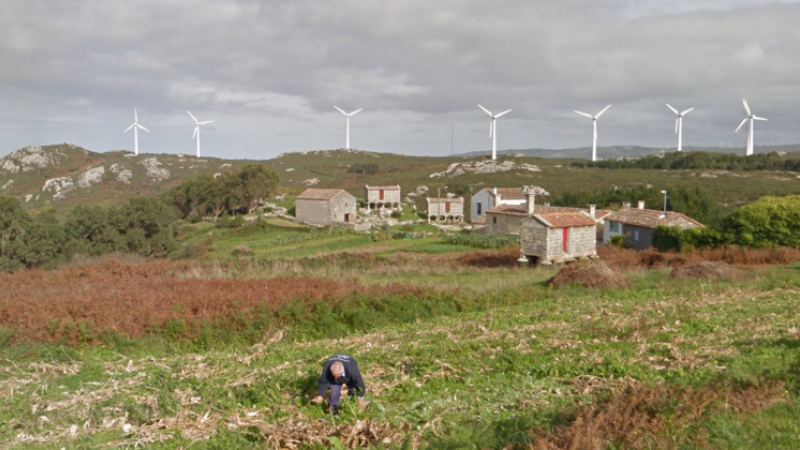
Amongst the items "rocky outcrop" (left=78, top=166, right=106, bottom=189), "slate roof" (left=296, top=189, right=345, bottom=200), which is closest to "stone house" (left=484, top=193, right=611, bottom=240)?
"slate roof" (left=296, top=189, right=345, bottom=200)

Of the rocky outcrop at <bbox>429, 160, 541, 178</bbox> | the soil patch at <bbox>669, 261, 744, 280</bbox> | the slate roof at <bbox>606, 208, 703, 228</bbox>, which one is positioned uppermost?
the rocky outcrop at <bbox>429, 160, 541, 178</bbox>

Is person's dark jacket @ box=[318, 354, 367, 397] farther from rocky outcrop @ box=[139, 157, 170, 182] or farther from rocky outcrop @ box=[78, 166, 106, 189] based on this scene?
rocky outcrop @ box=[139, 157, 170, 182]

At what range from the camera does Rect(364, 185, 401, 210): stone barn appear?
88438 millimetres

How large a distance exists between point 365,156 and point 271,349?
176080 millimetres

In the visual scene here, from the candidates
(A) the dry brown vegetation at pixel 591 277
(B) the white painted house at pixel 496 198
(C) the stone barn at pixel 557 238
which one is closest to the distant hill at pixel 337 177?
(B) the white painted house at pixel 496 198

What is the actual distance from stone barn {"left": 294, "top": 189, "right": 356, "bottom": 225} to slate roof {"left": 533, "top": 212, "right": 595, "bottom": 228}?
130 feet

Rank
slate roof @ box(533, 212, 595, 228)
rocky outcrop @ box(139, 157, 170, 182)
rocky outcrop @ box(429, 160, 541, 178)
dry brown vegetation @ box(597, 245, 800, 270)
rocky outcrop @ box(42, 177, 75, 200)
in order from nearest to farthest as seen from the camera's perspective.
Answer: dry brown vegetation @ box(597, 245, 800, 270) < slate roof @ box(533, 212, 595, 228) < rocky outcrop @ box(42, 177, 75, 200) < rocky outcrop @ box(429, 160, 541, 178) < rocky outcrop @ box(139, 157, 170, 182)

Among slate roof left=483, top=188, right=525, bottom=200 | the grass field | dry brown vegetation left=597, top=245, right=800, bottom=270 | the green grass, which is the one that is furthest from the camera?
slate roof left=483, top=188, right=525, bottom=200

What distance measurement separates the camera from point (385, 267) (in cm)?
3675

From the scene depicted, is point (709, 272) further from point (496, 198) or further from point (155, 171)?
point (155, 171)

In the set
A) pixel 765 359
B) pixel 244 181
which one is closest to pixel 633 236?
pixel 765 359

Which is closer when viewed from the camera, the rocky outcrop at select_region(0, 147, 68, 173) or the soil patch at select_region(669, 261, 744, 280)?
the soil patch at select_region(669, 261, 744, 280)

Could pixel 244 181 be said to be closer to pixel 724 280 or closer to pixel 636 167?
pixel 724 280

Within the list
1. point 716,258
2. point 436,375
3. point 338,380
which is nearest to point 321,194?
point 716,258
